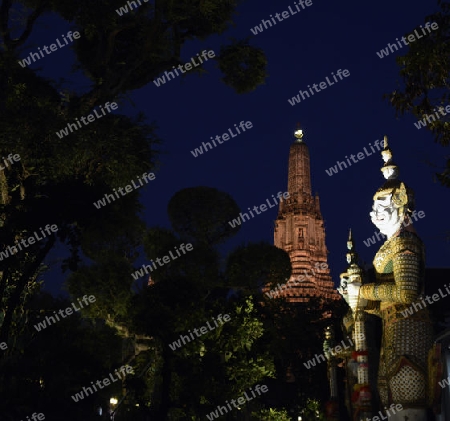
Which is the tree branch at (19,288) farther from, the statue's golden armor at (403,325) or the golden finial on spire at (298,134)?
the golden finial on spire at (298,134)

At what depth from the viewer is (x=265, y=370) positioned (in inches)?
786

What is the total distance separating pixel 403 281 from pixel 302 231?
48.6 m

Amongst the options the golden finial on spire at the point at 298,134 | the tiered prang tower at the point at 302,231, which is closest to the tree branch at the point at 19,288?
the tiered prang tower at the point at 302,231

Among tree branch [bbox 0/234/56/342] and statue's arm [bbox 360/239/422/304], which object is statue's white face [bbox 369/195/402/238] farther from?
tree branch [bbox 0/234/56/342]

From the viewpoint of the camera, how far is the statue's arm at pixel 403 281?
10609 millimetres

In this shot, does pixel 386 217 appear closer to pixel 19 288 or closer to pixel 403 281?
pixel 403 281

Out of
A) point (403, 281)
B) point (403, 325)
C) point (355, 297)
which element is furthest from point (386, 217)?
point (403, 325)

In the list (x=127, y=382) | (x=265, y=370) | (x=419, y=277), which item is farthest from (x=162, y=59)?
(x=265, y=370)

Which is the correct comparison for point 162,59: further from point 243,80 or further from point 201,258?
point 201,258

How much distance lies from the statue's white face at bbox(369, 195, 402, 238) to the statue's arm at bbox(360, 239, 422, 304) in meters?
0.69

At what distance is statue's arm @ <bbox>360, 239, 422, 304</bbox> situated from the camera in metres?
10.6

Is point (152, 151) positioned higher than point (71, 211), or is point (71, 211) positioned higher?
point (152, 151)

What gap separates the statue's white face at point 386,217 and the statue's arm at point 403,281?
69cm

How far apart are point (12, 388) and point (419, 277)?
33.7 feet
